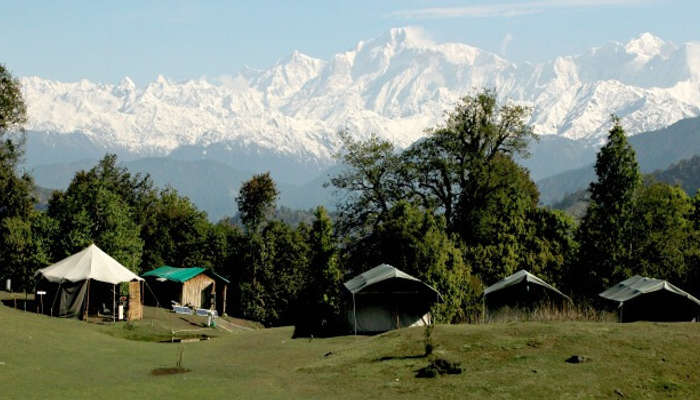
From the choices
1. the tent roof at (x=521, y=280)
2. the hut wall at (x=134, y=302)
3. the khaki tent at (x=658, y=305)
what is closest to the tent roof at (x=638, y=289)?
the khaki tent at (x=658, y=305)

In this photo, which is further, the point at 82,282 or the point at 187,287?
the point at 187,287


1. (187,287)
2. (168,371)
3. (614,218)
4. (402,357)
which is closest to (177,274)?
(187,287)

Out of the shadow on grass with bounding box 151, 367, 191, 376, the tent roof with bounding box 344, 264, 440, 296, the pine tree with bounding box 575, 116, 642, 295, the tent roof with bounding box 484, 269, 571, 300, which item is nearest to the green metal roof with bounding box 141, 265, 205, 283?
the tent roof with bounding box 344, 264, 440, 296

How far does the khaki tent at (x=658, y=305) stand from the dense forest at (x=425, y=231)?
325 inches

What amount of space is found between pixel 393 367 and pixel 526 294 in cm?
2246

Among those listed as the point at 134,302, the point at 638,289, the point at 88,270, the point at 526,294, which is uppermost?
the point at 88,270

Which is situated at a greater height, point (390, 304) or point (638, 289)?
point (638, 289)

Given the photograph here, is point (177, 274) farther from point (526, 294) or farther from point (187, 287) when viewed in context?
point (526, 294)

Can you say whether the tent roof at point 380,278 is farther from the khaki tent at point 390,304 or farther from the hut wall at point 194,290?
the hut wall at point 194,290

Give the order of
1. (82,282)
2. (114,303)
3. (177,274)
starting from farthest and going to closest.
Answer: (177,274) → (82,282) → (114,303)

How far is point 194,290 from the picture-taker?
7794 cm

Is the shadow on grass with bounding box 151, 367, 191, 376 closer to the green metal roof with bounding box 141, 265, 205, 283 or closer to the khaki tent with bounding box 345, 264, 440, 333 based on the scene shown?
the khaki tent with bounding box 345, 264, 440, 333

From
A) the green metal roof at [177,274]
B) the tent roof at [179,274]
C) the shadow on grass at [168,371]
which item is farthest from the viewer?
the tent roof at [179,274]

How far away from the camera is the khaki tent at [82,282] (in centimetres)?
5512
